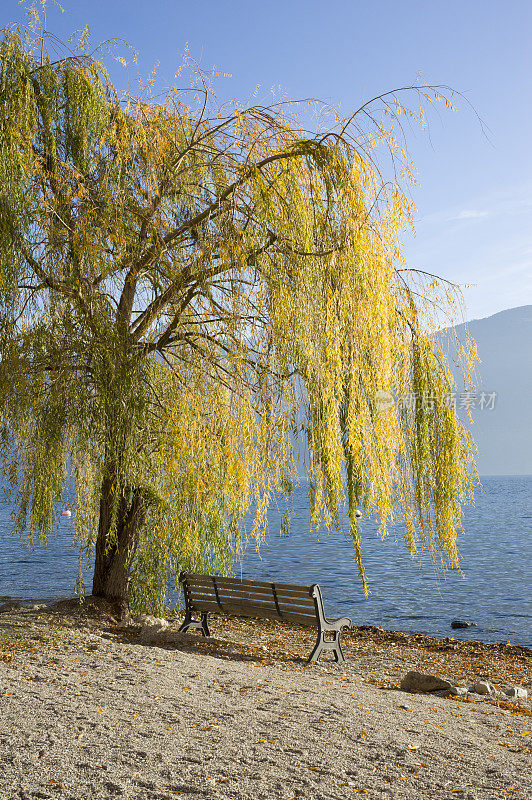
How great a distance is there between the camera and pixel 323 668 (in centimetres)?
746

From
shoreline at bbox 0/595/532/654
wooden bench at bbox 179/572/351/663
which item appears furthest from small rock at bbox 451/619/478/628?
wooden bench at bbox 179/572/351/663

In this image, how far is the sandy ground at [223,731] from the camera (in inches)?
128

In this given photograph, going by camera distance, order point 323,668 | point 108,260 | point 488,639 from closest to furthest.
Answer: point 108,260
point 323,668
point 488,639

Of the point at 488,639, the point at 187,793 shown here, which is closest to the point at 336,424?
the point at 187,793

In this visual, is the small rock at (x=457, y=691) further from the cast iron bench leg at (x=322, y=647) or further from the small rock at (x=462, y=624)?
the small rock at (x=462, y=624)

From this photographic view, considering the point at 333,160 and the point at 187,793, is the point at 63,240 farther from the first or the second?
the point at 187,793

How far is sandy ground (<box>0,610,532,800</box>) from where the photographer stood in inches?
128

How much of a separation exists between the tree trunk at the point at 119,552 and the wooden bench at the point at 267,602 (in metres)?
0.78

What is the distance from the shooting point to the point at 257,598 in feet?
25.4

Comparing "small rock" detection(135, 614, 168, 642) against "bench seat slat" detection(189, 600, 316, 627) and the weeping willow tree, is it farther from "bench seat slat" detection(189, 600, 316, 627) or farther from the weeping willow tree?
the weeping willow tree

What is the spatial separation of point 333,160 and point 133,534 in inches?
201

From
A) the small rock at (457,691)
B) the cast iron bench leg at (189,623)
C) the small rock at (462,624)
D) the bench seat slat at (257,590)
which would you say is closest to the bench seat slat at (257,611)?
the bench seat slat at (257,590)

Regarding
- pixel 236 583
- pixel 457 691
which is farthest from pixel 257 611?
pixel 457 691

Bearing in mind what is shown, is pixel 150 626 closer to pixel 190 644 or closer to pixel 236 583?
pixel 190 644
